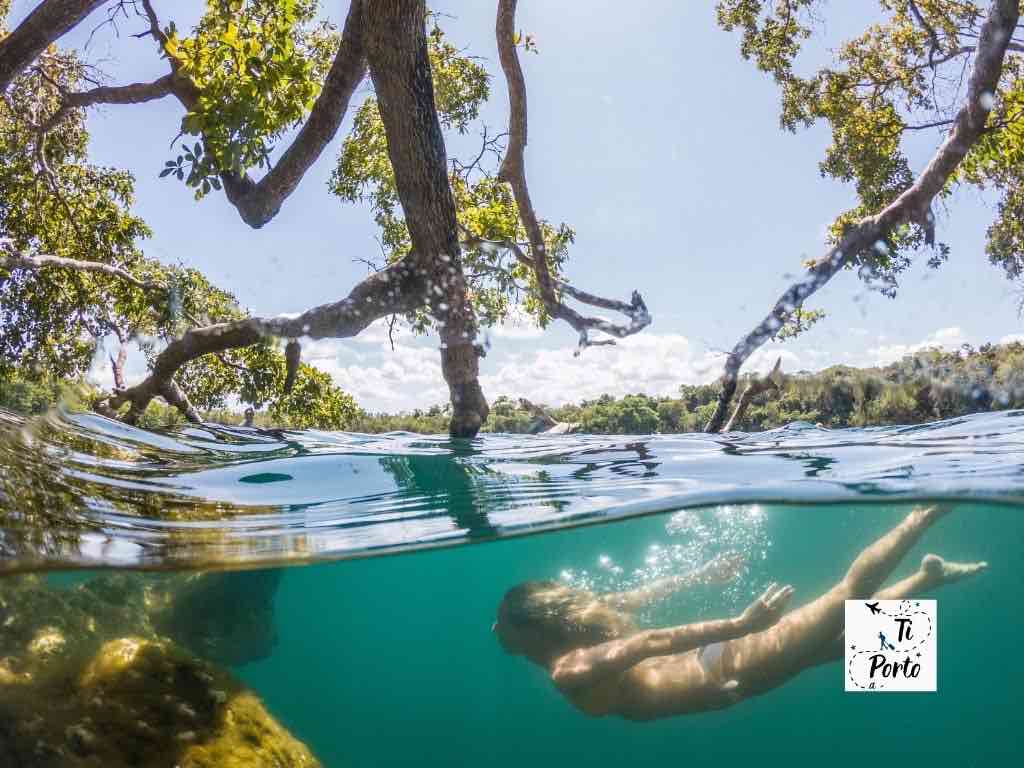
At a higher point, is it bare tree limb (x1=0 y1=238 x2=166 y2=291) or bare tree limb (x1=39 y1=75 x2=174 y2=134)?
bare tree limb (x1=39 y1=75 x2=174 y2=134)

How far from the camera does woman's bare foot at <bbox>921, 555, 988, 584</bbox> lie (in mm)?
6910

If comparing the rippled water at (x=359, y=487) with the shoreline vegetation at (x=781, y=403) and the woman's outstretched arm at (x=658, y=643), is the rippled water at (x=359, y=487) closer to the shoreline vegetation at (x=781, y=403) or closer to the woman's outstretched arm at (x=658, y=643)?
the woman's outstretched arm at (x=658, y=643)

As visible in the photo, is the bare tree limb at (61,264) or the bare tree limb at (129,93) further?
the bare tree limb at (61,264)

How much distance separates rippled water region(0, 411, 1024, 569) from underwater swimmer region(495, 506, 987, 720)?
0.82 metres

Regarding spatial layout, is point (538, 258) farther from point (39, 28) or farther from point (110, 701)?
point (110, 701)

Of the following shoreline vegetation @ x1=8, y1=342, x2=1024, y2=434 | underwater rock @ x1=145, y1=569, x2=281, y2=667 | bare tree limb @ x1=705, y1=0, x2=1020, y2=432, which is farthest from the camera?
bare tree limb @ x1=705, y1=0, x2=1020, y2=432

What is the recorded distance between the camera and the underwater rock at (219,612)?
5629 mm

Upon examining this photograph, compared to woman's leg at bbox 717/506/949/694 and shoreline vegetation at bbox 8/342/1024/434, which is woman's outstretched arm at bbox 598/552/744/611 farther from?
shoreline vegetation at bbox 8/342/1024/434

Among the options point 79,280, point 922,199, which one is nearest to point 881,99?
point 922,199

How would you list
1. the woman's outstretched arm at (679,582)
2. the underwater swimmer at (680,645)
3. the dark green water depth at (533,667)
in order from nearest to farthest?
the underwater swimmer at (680,645) → the woman's outstretched arm at (679,582) → the dark green water depth at (533,667)

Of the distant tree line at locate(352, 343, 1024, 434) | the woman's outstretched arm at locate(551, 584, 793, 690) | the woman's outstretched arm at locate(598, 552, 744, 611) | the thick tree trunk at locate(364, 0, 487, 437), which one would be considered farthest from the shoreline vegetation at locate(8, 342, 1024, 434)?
the woman's outstretched arm at locate(551, 584, 793, 690)

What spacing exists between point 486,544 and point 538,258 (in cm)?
448

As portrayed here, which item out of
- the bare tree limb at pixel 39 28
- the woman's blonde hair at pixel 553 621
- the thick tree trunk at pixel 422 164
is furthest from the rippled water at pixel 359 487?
the bare tree limb at pixel 39 28

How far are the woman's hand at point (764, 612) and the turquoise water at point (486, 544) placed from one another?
13cm
